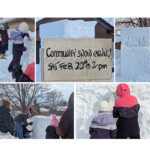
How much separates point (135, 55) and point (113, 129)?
1.10 m

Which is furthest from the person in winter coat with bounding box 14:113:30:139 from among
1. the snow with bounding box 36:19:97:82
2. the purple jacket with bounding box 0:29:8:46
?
the purple jacket with bounding box 0:29:8:46

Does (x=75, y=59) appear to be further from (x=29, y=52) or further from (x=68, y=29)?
(x=29, y=52)

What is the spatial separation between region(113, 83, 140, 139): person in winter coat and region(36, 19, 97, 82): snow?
35.8 inches

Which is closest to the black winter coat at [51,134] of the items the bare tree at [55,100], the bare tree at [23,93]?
the bare tree at [55,100]

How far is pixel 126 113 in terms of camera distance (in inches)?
152

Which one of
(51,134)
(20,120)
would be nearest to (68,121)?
(51,134)

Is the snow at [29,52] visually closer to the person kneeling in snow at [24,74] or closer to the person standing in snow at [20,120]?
the person kneeling in snow at [24,74]

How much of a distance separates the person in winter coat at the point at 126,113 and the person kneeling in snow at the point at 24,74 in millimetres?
1245

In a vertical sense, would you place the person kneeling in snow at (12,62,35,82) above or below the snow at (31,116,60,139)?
above

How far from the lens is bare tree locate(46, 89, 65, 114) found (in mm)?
4074

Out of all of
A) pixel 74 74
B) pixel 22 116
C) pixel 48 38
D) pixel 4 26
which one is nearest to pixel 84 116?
pixel 74 74

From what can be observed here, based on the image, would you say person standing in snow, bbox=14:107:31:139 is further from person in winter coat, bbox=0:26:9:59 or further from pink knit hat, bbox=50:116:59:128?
person in winter coat, bbox=0:26:9:59

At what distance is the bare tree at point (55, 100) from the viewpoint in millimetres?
4074

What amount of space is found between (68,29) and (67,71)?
0.60 meters
